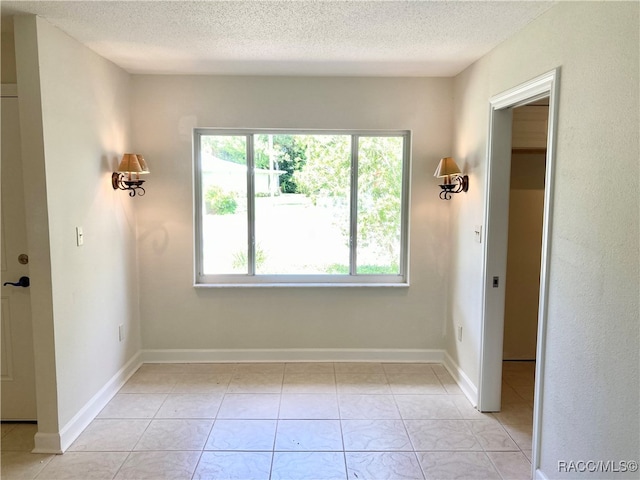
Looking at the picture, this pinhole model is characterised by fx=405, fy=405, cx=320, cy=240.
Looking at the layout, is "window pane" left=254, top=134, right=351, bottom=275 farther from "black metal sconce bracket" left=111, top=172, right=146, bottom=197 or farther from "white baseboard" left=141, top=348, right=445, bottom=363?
"black metal sconce bracket" left=111, top=172, right=146, bottom=197

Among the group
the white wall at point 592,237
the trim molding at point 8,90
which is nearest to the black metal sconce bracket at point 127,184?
the trim molding at point 8,90

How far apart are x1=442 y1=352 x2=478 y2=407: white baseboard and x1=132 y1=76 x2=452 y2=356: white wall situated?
0.60ft

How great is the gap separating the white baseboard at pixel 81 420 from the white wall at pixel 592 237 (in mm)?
2619

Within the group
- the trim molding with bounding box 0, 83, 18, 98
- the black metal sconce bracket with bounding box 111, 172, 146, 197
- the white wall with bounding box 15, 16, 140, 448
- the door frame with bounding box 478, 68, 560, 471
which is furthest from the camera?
the black metal sconce bracket with bounding box 111, 172, 146, 197

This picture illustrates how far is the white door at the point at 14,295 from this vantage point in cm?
236

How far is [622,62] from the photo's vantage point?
1510 millimetres

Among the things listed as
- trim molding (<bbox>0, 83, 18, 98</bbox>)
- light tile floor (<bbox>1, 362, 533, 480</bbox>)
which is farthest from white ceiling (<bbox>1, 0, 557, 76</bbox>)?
light tile floor (<bbox>1, 362, 533, 480</bbox>)

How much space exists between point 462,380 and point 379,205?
5.09 feet

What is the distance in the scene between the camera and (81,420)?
8.30 feet

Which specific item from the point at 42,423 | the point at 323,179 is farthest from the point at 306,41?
the point at 42,423

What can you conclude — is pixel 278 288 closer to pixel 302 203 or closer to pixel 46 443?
pixel 302 203

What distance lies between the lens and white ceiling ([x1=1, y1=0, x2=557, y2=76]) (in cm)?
202

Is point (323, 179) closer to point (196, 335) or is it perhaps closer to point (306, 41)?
point (306, 41)

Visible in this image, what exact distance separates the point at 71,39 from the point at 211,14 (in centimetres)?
98
